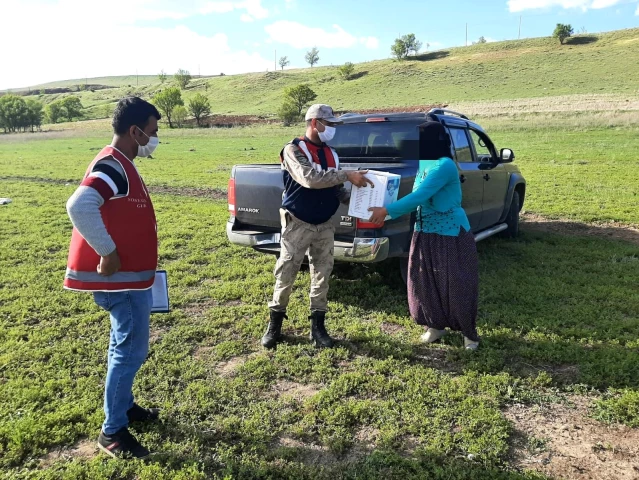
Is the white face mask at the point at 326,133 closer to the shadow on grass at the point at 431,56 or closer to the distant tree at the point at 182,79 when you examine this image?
the shadow on grass at the point at 431,56

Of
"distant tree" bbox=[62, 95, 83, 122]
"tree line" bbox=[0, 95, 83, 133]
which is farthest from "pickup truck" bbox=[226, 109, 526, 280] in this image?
"distant tree" bbox=[62, 95, 83, 122]

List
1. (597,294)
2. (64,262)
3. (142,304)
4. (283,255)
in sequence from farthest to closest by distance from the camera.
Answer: (64,262) → (597,294) → (283,255) → (142,304)

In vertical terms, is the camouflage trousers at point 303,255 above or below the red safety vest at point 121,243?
below

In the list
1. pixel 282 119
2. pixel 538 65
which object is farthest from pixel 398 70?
pixel 282 119

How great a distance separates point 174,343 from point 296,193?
1735 mm

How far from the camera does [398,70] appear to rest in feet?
278

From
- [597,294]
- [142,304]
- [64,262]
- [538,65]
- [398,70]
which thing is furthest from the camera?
[398,70]

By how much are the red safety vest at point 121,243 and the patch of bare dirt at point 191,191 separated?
954 centimetres

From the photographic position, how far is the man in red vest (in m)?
2.36

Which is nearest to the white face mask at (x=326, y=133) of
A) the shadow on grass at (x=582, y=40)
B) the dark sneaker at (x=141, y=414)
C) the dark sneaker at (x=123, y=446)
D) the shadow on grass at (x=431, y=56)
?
the dark sneaker at (x=141, y=414)

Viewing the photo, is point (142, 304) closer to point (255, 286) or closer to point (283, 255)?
point (283, 255)

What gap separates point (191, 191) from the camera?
13125mm

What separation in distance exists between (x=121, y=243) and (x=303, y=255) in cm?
169

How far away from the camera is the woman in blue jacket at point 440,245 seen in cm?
369
